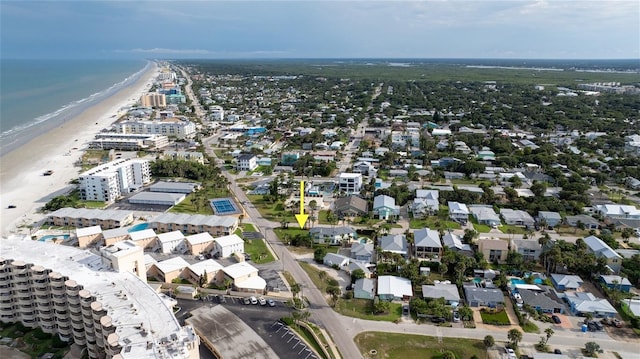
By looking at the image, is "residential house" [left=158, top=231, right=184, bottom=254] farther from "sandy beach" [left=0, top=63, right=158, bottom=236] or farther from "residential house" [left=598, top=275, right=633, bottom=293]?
"residential house" [left=598, top=275, right=633, bottom=293]

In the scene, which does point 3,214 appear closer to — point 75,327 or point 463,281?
point 75,327

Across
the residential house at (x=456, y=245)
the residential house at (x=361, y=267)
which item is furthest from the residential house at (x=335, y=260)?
the residential house at (x=456, y=245)

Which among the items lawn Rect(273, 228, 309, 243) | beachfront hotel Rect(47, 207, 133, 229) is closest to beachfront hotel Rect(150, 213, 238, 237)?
beachfront hotel Rect(47, 207, 133, 229)

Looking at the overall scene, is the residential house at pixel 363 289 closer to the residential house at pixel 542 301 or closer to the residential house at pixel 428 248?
the residential house at pixel 428 248

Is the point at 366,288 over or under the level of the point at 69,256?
under

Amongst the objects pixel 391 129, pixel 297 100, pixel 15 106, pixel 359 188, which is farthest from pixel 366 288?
pixel 15 106

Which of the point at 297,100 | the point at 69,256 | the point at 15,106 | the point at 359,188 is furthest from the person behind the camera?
the point at 297,100
